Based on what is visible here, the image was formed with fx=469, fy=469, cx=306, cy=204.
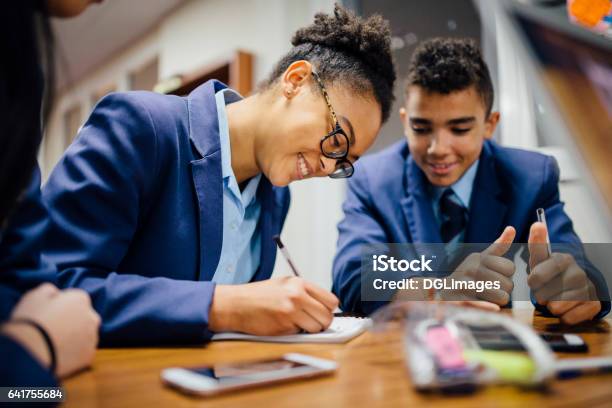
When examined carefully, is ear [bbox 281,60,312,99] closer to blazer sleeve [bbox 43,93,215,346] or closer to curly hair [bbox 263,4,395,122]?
curly hair [bbox 263,4,395,122]

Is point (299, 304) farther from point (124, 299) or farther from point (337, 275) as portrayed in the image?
point (337, 275)

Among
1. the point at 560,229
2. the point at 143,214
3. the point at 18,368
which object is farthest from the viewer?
the point at 560,229

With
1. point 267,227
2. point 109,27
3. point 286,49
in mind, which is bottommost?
point 267,227

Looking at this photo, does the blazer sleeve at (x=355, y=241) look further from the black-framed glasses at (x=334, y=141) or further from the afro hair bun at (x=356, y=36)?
the afro hair bun at (x=356, y=36)

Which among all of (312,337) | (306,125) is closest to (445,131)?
(306,125)

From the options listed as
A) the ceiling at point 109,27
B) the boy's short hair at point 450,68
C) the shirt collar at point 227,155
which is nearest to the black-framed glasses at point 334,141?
the shirt collar at point 227,155

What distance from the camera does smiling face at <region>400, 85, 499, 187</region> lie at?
1.21m

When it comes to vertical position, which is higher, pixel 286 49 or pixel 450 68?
pixel 286 49

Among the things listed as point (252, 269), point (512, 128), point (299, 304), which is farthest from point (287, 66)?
point (512, 128)

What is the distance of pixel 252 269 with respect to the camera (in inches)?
40.7

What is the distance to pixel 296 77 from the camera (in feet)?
3.11

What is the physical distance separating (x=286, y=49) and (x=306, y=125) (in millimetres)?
643

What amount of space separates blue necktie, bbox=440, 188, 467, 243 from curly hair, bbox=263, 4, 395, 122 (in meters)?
0.36

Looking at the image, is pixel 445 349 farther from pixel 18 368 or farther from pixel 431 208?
pixel 431 208
